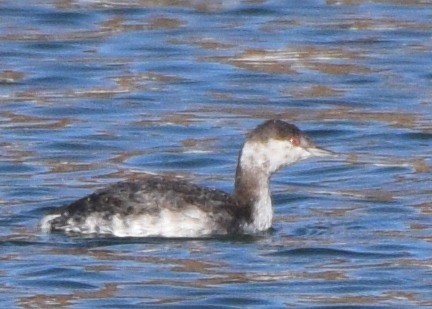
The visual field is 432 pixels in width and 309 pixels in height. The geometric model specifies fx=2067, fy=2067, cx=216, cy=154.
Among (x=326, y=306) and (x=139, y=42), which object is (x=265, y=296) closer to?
(x=326, y=306)

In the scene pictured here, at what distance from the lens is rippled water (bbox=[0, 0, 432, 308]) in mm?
12516

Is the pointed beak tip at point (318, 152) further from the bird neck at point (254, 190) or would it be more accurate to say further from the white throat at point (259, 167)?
the bird neck at point (254, 190)

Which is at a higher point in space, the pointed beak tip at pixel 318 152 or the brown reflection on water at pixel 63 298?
the pointed beak tip at pixel 318 152

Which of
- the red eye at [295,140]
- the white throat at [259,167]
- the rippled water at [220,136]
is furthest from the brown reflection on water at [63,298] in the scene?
the red eye at [295,140]

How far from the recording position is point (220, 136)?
17.9 meters

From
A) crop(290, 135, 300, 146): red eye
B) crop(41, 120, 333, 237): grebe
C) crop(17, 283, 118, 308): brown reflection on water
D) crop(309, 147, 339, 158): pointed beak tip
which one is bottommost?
crop(17, 283, 118, 308): brown reflection on water

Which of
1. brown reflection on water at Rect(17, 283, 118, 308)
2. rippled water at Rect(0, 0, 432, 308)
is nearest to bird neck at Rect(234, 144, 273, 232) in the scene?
rippled water at Rect(0, 0, 432, 308)

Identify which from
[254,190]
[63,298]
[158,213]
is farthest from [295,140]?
[63,298]

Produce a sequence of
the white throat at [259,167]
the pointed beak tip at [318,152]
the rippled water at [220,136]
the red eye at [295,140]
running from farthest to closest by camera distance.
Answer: the pointed beak tip at [318,152]
the red eye at [295,140]
the white throat at [259,167]
the rippled water at [220,136]

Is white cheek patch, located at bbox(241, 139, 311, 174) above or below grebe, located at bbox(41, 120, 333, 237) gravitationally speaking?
above

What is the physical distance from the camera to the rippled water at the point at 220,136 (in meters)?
12.5

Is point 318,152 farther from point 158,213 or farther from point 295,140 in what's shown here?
point 158,213

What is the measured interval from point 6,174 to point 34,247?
2715mm

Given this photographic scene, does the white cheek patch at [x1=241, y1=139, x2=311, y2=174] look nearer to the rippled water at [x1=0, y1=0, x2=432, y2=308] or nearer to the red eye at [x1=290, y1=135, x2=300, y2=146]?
the red eye at [x1=290, y1=135, x2=300, y2=146]
